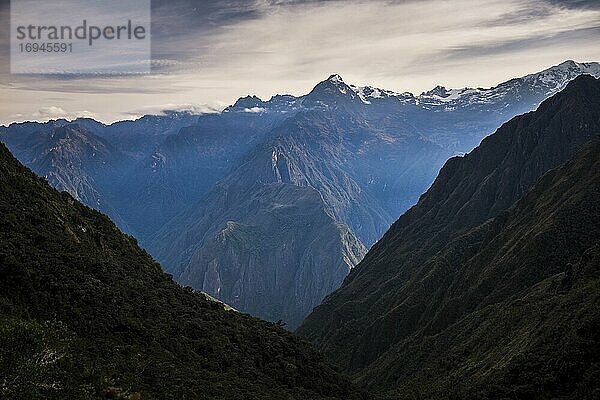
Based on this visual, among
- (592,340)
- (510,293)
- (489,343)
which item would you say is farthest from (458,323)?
(592,340)

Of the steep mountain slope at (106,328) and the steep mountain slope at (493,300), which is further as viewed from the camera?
the steep mountain slope at (493,300)

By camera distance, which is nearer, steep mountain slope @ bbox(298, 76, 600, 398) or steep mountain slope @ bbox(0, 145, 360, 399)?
steep mountain slope @ bbox(0, 145, 360, 399)

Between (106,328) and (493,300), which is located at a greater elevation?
(106,328)

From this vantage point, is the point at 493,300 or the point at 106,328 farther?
the point at 493,300
